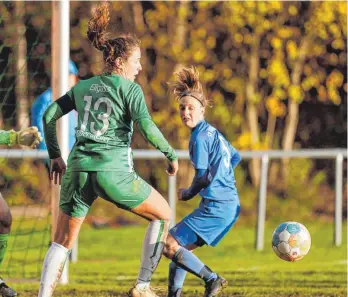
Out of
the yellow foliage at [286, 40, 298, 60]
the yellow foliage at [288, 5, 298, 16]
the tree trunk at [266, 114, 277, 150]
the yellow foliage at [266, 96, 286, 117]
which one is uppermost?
the yellow foliage at [288, 5, 298, 16]

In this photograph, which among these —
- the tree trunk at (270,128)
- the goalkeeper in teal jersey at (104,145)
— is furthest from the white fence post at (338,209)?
the goalkeeper in teal jersey at (104,145)

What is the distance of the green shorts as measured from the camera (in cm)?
637

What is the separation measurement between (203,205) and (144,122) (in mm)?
1252

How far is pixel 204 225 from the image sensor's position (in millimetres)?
7305

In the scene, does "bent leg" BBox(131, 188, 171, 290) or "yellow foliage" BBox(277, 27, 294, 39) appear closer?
"bent leg" BBox(131, 188, 171, 290)

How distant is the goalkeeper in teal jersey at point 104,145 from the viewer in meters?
6.38

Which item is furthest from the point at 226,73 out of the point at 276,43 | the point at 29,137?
the point at 29,137

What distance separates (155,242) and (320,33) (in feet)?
34.2

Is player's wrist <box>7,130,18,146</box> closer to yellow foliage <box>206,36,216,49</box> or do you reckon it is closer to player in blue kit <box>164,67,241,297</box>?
player in blue kit <box>164,67,241,297</box>

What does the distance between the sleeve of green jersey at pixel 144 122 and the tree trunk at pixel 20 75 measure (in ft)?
10.8

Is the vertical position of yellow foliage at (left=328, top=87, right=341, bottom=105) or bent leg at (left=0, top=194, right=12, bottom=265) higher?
yellow foliage at (left=328, top=87, right=341, bottom=105)

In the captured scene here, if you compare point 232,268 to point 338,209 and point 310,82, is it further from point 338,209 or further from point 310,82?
point 310,82

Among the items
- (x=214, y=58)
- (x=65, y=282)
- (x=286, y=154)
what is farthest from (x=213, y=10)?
(x=65, y=282)

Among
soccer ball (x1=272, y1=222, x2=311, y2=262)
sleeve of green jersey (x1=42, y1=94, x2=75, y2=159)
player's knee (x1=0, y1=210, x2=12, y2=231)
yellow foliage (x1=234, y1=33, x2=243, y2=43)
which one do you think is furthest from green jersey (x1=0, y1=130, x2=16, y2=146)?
yellow foliage (x1=234, y1=33, x2=243, y2=43)
